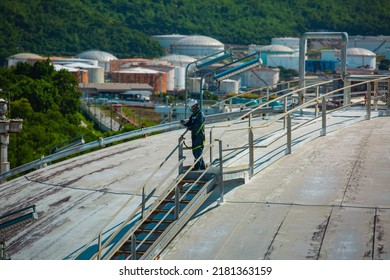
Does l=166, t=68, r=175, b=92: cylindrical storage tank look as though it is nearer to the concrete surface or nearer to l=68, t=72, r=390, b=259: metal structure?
the concrete surface

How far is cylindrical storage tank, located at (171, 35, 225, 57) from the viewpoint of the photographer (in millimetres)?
183000

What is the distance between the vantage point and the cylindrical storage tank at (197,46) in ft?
600

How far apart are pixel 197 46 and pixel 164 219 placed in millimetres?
172772

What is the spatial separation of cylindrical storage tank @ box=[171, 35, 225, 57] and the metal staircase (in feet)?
541

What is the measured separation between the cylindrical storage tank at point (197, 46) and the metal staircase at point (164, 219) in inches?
6488

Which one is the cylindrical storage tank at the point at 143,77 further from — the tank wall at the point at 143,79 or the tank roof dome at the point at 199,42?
the tank roof dome at the point at 199,42

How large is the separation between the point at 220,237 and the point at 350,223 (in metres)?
1.72

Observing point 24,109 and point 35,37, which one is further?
point 35,37

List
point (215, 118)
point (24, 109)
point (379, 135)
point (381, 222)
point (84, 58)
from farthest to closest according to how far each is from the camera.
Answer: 1. point (84, 58)
2. point (24, 109)
3. point (215, 118)
4. point (379, 135)
5. point (381, 222)

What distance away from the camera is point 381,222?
13641 millimetres

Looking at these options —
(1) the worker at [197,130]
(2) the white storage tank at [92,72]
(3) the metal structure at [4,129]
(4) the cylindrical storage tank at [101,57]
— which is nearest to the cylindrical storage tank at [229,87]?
(2) the white storage tank at [92,72]

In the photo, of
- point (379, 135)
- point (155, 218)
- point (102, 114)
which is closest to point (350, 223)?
point (155, 218)
